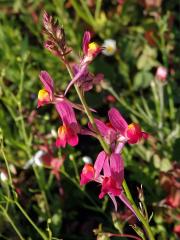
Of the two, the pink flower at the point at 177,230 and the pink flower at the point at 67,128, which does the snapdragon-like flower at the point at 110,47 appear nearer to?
the pink flower at the point at 177,230

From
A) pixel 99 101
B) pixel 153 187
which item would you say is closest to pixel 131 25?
pixel 99 101

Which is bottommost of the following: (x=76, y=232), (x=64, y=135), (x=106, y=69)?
(x=76, y=232)

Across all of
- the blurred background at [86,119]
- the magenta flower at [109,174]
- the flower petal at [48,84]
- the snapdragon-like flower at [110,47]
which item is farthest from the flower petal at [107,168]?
the snapdragon-like flower at [110,47]

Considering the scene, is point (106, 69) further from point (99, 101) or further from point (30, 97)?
point (30, 97)

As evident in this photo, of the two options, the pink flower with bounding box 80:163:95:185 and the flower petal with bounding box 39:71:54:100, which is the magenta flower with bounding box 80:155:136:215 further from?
the flower petal with bounding box 39:71:54:100

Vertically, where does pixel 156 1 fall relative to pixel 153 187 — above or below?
above

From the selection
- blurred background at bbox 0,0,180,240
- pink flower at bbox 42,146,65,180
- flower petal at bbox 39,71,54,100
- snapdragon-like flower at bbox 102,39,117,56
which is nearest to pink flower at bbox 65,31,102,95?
flower petal at bbox 39,71,54,100

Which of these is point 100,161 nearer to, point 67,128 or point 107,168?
point 107,168
